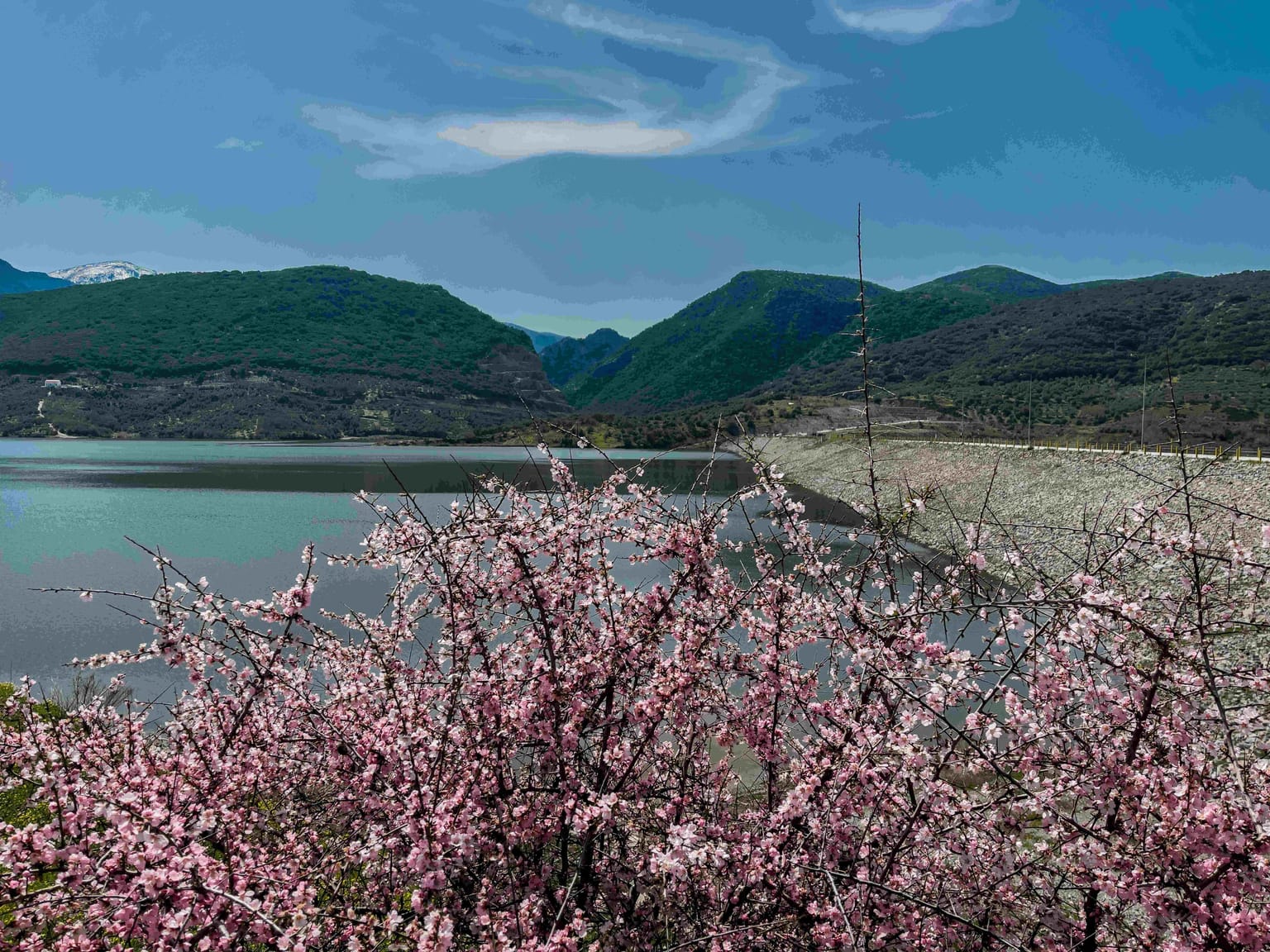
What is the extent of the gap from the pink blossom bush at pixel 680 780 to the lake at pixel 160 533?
1160 mm

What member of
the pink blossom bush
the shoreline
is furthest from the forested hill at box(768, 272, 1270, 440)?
the pink blossom bush

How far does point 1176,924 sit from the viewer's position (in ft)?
11.0

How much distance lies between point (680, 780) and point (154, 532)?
42.9m

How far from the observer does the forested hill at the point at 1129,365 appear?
93.8 meters

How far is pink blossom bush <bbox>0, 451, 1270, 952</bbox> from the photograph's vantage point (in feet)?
10.4

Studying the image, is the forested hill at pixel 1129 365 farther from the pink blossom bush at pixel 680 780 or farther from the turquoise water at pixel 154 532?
the pink blossom bush at pixel 680 780

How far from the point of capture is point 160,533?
38.2m

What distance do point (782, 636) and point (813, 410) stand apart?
13429 centimetres

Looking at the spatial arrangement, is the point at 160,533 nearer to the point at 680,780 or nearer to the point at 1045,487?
the point at 680,780

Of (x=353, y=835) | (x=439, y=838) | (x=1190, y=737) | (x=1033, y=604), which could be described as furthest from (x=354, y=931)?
(x=1190, y=737)

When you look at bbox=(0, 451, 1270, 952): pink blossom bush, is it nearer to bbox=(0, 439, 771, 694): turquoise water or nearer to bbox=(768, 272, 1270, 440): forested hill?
bbox=(0, 439, 771, 694): turquoise water

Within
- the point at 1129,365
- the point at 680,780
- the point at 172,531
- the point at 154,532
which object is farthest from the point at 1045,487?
the point at 1129,365

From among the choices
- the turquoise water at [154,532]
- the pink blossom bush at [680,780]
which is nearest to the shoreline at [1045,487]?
the turquoise water at [154,532]

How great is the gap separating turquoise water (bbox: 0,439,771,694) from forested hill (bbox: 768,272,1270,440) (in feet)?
176
